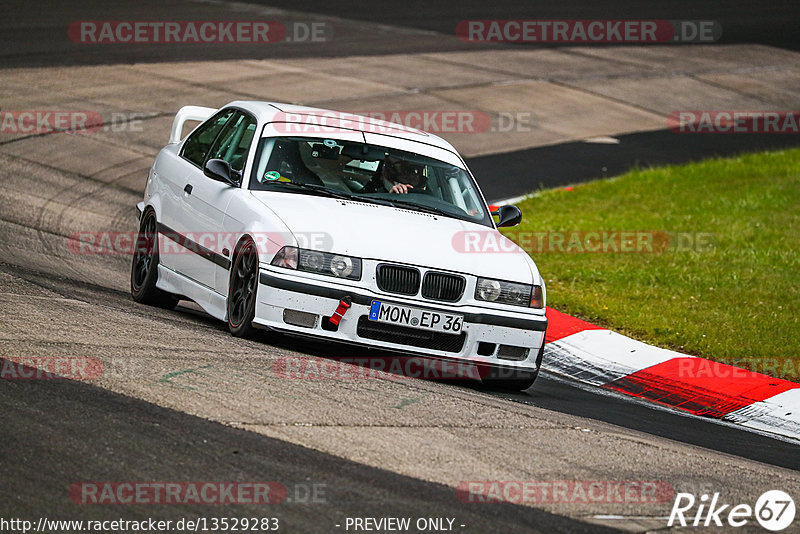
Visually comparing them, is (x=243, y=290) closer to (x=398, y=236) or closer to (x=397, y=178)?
(x=398, y=236)

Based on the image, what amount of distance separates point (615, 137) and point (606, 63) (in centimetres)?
669

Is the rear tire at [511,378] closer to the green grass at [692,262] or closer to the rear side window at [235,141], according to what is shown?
the green grass at [692,262]

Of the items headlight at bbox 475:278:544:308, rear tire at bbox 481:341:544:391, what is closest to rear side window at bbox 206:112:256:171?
headlight at bbox 475:278:544:308

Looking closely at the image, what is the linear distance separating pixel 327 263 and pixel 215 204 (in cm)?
136

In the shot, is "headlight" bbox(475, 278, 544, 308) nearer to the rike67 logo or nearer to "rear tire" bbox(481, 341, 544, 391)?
"rear tire" bbox(481, 341, 544, 391)

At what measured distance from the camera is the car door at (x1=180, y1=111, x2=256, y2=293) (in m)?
8.22

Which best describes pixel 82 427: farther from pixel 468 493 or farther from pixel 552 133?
pixel 552 133

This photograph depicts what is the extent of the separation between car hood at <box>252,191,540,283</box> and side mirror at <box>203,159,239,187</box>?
0.27m

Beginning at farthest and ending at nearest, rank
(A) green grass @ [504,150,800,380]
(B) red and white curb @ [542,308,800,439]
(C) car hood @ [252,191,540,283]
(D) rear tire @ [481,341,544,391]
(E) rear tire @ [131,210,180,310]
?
(A) green grass @ [504,150,800,380] → (E) rear tire @ [131,210,180,310] → (B) red and white curb @ [542,308,800,439] → (D) rear tire @ [481,341,544,391] → (C) car hood @ [252,191,540,283]

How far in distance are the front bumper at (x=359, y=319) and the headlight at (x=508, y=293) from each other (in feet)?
0.33

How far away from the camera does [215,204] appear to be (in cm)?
845

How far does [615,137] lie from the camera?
20.3 meters

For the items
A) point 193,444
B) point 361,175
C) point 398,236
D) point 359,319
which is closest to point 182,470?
point 193,444

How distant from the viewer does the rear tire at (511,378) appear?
784cm
